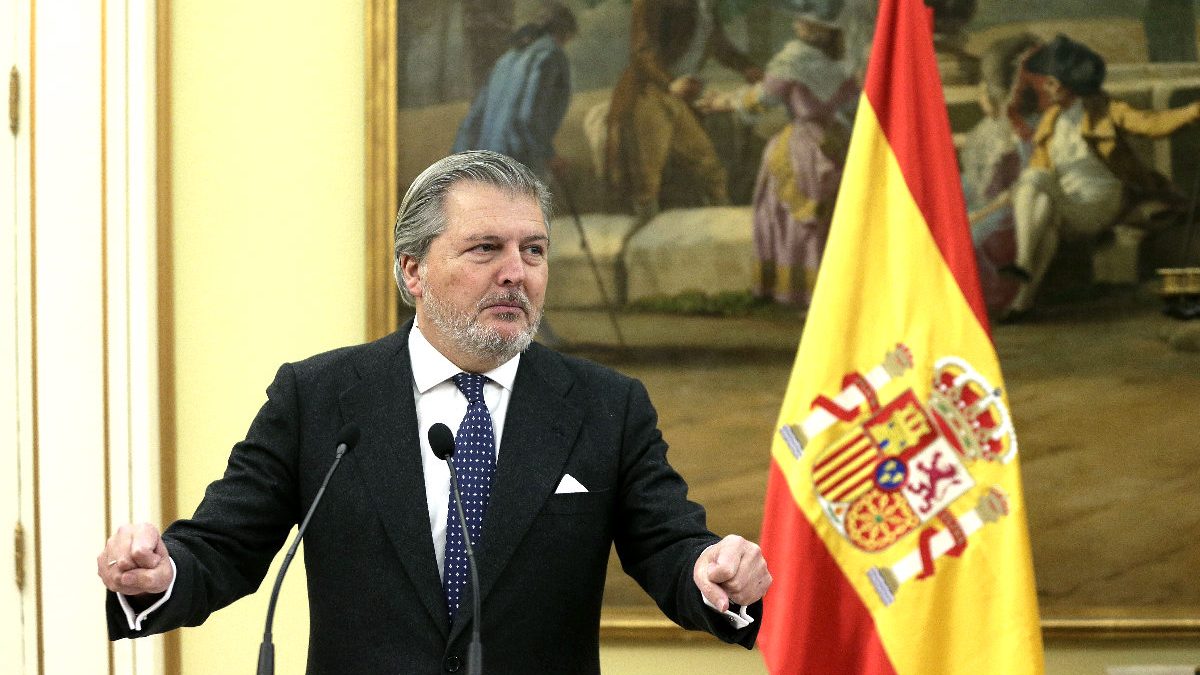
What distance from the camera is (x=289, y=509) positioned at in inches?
92.9

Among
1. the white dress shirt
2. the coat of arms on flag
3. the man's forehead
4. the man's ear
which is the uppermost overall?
the man's forehead

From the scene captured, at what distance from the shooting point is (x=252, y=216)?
161 inches

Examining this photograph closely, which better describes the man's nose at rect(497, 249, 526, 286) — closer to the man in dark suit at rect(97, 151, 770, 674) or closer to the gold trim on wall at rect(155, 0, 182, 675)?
the man in dark suit at rect(97, 151, 770, 674)

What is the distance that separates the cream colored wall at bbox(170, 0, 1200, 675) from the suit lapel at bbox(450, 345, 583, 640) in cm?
177

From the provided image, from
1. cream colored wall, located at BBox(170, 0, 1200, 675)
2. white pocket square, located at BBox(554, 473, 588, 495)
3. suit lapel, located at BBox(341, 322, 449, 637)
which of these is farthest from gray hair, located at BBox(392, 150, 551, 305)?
cream colored wall, located at BBox(170, 0, 1200, 675)

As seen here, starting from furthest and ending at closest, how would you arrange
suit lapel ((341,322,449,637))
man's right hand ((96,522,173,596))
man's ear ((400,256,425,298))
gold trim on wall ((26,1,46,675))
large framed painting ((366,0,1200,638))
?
large framed painting ((366,0,1200,638))
gold trim on wall ((26,1,46,675))
man's ear ((400,256,425,298))
suit lapel ((341,322,449,637))
man's right hand ((96,522,173,596))

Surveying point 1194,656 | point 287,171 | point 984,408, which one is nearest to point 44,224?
point 287,171

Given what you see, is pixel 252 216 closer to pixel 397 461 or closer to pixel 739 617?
pixel 397 461

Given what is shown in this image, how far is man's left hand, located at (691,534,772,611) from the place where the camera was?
1885mm

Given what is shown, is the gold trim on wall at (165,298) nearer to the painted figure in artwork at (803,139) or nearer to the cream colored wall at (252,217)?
the cream colored wall at (252,217)

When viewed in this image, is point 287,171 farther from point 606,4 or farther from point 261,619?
point 261,619

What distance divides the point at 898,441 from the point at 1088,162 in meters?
1.15

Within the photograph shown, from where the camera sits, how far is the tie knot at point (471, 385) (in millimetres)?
2379

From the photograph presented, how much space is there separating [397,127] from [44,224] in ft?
3.55
